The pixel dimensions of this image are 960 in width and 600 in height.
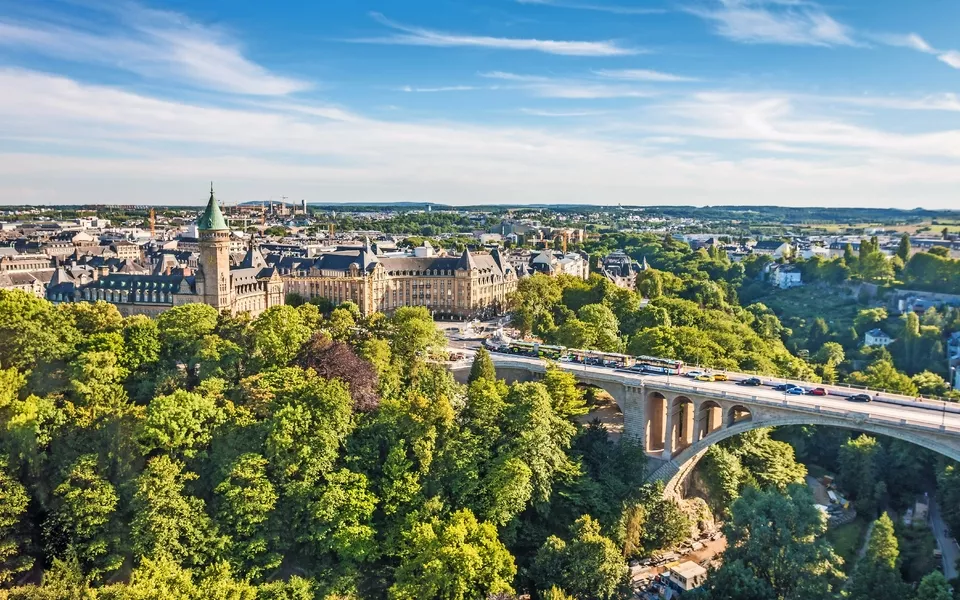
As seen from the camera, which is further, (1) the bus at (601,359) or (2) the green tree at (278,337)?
(1) the bus at (601,359)

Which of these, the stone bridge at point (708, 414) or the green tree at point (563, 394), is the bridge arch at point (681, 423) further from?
the green tree at point (563, 394)

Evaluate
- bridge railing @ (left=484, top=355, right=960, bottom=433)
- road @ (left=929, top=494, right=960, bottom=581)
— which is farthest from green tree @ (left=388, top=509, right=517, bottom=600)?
road @ (left=929, top=494, right=960, bottom=581)

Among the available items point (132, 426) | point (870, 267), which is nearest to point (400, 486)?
point (132, 426)

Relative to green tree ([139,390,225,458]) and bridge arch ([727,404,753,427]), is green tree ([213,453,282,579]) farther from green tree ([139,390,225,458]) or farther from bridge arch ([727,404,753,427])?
bridge arch ([727,404,753,427])

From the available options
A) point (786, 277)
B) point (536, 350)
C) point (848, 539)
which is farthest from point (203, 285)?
point (786, 277)

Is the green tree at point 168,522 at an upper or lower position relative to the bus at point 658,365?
lower

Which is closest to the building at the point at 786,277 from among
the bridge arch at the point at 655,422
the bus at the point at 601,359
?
the bus at the point at 601,359
